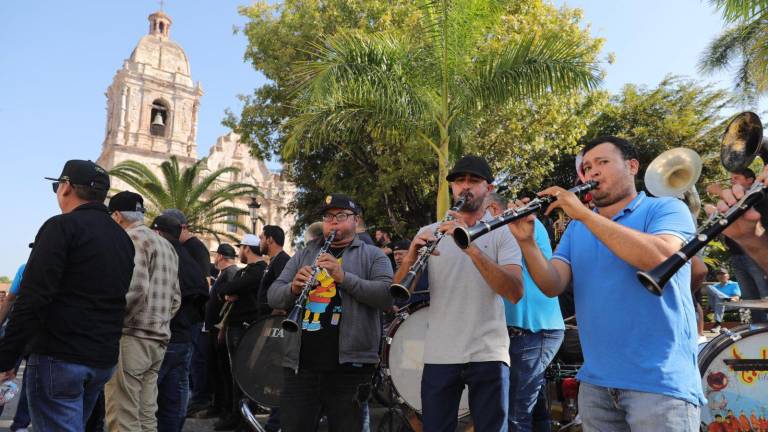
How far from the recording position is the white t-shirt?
3.69 meters

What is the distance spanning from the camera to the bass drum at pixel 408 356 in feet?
17.6

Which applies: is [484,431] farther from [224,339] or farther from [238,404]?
[224,339]

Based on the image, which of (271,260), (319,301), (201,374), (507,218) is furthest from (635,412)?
(201,374)

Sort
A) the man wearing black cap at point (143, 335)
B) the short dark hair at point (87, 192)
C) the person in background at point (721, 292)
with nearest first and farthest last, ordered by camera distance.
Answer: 1. the short dark hair at point (87, 192)
2. the man wearing black cap at point (143, 335)
3. the person in background at point (721, 292)

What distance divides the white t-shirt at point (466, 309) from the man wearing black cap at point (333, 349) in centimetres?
49

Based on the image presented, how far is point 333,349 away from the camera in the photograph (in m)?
4.20

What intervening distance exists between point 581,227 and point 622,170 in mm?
371

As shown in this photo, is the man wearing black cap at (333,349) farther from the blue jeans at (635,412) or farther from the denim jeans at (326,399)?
the blue jeans at (635,412)

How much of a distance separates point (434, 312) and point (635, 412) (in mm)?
1553

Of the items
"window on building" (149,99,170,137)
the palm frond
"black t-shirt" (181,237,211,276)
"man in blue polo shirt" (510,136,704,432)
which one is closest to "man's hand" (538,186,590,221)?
"man in blue polo shirt" (510,136,704,432)

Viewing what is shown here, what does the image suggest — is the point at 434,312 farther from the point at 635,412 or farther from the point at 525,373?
the point at 635,412

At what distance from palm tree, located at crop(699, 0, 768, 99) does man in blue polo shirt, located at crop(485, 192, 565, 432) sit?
7298 millimetres

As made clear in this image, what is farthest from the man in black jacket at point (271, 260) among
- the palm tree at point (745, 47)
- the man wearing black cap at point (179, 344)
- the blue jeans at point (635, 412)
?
the palm tree at point (745, 47)

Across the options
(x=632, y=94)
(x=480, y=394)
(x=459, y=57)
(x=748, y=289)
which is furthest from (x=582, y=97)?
(x=480, y=394)
